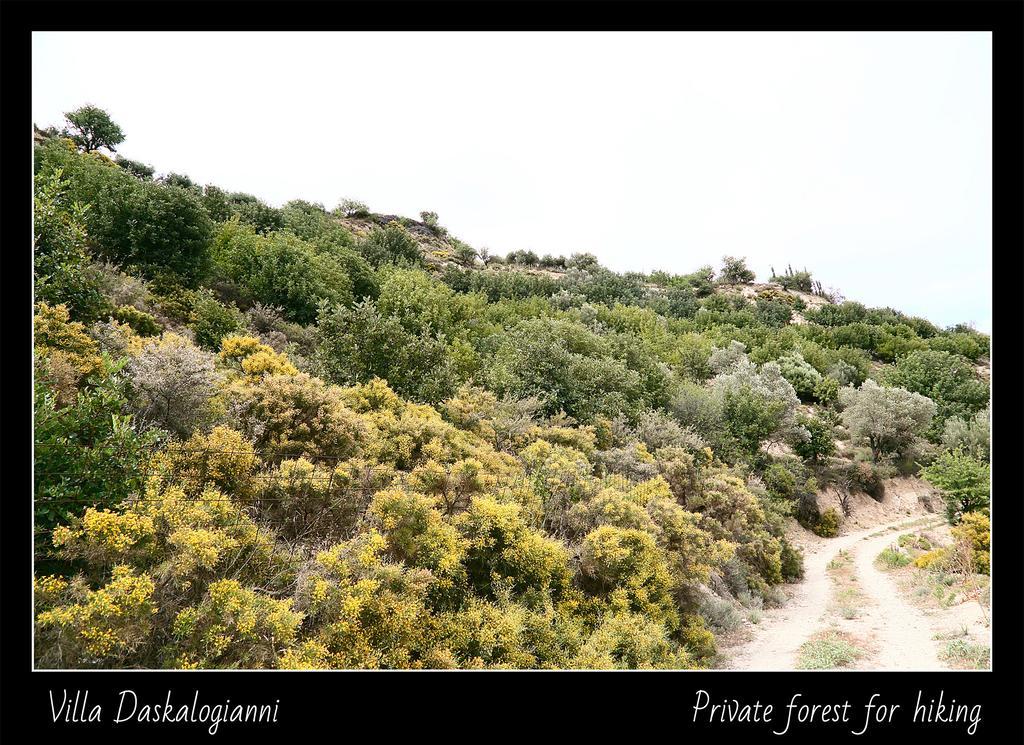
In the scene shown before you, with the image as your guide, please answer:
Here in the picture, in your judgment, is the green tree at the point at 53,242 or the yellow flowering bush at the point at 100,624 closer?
the yellow flowering bush at the point at 100,624

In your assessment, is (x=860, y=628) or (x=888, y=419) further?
(x=888, y=419)

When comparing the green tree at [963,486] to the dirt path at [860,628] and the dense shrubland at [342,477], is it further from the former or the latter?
the dirt path at [860,628]

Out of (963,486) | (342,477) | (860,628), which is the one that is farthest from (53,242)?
(963,486)

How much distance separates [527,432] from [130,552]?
8957 millimetres

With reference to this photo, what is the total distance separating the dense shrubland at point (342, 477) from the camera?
4938mm

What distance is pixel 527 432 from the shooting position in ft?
41.5

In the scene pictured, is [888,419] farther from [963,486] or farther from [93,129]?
[93,129]

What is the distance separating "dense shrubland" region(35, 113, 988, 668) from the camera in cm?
494

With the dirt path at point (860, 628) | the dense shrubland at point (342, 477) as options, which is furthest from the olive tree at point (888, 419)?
the dirt path at point (860, 628)

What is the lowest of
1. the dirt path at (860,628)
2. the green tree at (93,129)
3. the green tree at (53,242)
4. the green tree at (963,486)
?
the dirt path at (860,628)

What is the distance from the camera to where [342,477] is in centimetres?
733
